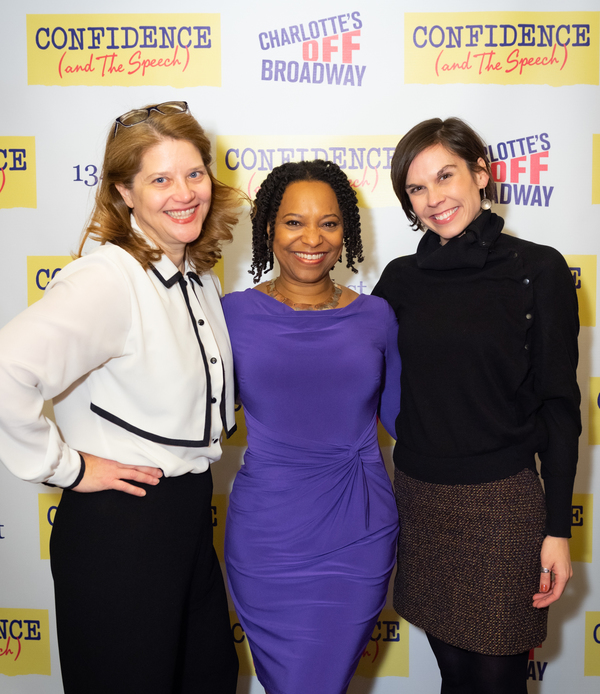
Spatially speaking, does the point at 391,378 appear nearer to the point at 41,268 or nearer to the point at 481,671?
the point at 481,671

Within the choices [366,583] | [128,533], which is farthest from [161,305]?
[366,583]

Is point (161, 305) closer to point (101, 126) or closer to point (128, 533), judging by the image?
point (128, 533)

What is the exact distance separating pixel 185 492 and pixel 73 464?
0.26 metres

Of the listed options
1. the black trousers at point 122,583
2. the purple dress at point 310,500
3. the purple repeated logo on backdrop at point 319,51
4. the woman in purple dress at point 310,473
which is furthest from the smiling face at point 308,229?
the purple repeated logo on backdrop at point 319,51

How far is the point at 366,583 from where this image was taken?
5.00ft

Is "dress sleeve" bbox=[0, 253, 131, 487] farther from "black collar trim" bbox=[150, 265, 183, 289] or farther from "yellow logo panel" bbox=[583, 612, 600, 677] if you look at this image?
"yellow logo panel" bbox=[583, 612, 600, 677]

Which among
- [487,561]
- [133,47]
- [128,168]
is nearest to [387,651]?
[487,561]

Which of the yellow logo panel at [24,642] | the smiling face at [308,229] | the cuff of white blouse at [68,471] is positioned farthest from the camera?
the yellow logo panel at [24,642]

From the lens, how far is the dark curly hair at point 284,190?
1612 mm

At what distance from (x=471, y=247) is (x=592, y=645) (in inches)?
73.6

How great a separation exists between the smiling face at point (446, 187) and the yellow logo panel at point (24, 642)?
221cm

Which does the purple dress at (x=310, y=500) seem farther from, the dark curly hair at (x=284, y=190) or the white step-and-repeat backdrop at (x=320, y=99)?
→ the white step-and-repeat backdrop at (x=320, y=99)

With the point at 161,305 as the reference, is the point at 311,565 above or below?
below

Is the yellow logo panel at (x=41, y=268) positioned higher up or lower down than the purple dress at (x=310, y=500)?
higher up
